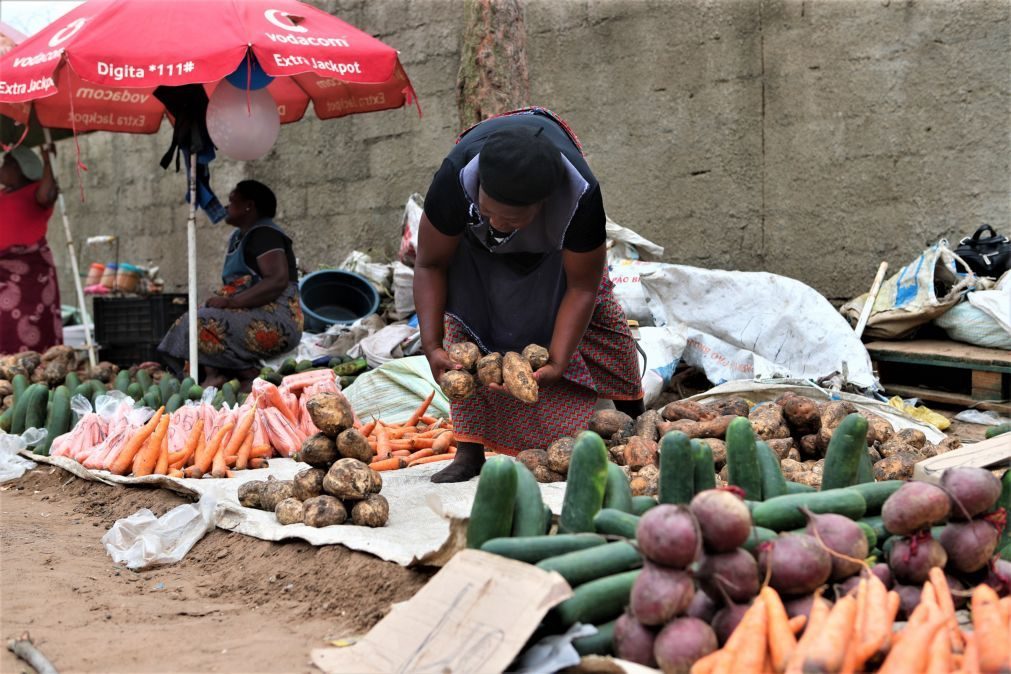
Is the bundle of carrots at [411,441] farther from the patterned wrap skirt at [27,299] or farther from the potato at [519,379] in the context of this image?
the patterned wrap skirt at [27,299]

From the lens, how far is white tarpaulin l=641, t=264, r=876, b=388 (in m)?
5.25

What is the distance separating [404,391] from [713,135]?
2867 mm

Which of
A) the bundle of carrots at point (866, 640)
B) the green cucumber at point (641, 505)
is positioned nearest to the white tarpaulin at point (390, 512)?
the green cucumber at point (641, 505)

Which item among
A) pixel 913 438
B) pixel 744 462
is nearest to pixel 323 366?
pixel 913 438

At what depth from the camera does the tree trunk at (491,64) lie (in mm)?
5750

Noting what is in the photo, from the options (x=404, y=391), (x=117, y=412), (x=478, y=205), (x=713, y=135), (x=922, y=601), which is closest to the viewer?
(x=922, y=601)

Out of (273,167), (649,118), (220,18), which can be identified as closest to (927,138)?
(649,118)

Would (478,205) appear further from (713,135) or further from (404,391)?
(713,135)

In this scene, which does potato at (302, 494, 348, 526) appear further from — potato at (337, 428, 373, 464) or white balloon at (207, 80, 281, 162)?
white balloon at (207, 80, 281, 162)

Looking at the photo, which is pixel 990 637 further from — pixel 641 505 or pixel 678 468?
pixel 641 505

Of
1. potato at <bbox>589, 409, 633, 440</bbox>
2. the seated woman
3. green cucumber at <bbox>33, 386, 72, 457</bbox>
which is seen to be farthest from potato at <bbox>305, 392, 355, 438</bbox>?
the seated woman

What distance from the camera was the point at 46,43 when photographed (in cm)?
511

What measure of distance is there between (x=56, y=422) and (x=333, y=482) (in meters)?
2.51

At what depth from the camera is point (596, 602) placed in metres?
2.08
